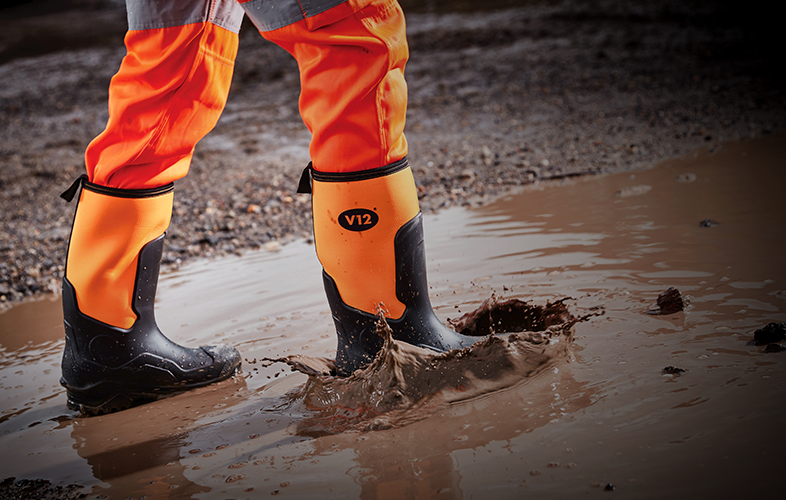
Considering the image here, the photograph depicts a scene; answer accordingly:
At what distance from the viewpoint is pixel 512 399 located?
139 centimetres

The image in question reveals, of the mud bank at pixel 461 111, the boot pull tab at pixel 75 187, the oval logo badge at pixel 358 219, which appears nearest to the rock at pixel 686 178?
the mud bank at pixel 461 111

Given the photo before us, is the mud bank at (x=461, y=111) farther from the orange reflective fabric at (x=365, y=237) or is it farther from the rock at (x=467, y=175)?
the orange reflective fabric at (x=365, y=237)

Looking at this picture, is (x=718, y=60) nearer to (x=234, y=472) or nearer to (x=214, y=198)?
(x=214, y=198)

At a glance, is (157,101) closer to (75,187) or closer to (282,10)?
(75,187)

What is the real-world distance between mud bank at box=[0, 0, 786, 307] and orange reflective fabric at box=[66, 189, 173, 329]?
147 cm

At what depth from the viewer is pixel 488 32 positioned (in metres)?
8.32

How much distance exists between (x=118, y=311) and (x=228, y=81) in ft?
2.40

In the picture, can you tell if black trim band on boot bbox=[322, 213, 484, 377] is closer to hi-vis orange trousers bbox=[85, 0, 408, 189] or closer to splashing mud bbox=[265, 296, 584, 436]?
splashing mud bbox=[265, 296, 584, 436]

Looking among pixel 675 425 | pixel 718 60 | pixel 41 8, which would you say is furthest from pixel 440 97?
pixel 41 8

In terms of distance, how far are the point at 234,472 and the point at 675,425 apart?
0.92 m

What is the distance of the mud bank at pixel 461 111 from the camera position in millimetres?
3740

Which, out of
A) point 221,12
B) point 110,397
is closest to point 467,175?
point 221,12

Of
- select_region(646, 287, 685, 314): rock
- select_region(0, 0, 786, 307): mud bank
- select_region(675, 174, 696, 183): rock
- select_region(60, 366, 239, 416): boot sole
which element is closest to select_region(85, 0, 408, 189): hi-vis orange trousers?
select_region(60, 366, 239, 416): boot sole

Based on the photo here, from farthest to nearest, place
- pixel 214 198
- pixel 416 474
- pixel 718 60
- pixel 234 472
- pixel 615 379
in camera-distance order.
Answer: pixel 718 60 → pixel 214 198 → pixel 615 379 → pixel 234 472 → pixel 416 474
